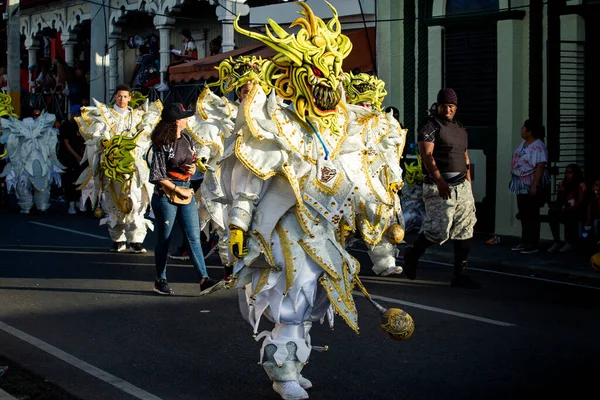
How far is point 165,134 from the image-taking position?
954 centimetres

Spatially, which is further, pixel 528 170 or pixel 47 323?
pixel 528 170

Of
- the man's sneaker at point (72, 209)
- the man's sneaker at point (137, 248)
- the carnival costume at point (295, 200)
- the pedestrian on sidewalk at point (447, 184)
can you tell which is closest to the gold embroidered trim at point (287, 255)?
the carnival costume at point (295, 200)

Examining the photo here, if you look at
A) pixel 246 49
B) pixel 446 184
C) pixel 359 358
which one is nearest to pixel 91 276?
pixel 446 184

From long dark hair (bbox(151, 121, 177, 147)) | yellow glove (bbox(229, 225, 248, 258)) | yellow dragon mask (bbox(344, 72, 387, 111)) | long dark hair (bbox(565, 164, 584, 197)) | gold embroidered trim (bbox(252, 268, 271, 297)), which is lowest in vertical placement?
gold embroidered trim (bbox(252, 268, 271, 297))

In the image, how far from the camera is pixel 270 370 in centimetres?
589

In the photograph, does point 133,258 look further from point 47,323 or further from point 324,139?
point 324,139

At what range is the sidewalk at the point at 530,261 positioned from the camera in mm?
11203

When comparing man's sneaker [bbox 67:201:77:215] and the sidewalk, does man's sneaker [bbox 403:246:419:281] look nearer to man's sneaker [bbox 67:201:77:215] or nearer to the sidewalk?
the sidewalk

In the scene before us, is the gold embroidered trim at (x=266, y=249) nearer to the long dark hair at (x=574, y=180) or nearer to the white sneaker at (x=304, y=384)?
the white sneaker at (x=304, y=384)

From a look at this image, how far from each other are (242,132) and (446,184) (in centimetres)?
424

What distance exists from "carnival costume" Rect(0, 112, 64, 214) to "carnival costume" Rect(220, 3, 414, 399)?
42.4 feet

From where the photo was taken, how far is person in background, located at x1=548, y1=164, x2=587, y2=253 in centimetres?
1280

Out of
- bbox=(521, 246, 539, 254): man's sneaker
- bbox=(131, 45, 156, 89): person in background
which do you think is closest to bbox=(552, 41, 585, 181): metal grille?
bbox=(521, 246, 539, 254): man's sneaker

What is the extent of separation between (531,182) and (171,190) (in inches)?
221
